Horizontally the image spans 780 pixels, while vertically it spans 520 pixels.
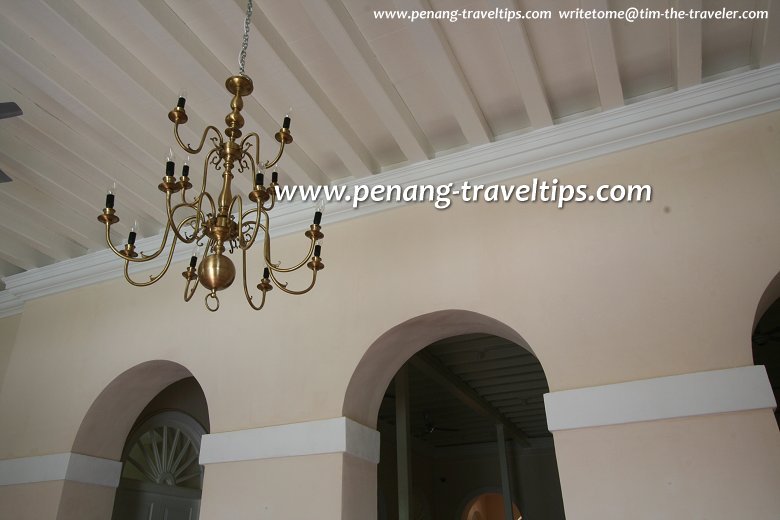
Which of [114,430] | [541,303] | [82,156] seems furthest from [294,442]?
[82,156]

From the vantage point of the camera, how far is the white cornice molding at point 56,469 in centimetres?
527

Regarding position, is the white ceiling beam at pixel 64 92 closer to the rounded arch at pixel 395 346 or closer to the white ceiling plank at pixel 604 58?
the rounded arch at pixel 395 346

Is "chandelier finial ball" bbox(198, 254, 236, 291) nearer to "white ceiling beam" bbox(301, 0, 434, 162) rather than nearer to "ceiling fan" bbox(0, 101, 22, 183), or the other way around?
"white ceiling beam" bbox(301, 0, 434, 162)

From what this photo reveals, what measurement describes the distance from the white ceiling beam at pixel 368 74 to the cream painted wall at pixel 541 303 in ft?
1.78

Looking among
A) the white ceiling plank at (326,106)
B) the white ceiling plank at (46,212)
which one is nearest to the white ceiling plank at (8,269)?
the white ceiling plank at (46,212)

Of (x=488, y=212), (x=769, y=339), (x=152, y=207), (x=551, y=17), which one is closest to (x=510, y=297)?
(x=488, y=212)

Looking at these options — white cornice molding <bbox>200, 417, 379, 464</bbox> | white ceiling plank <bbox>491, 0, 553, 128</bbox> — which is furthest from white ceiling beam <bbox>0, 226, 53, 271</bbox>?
white ceiling plank <bbox>491, 0, 553, 128</bbox>

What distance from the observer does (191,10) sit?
356 cm

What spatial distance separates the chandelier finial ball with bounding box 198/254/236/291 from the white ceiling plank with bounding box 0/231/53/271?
3.94 m

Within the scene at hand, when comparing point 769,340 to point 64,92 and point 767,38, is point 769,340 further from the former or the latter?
point 64,92

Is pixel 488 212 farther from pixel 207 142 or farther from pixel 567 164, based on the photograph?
pixel 207 142

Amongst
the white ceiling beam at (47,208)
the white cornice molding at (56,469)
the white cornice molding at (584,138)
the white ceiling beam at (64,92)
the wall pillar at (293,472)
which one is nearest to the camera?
the white ceiling beam at (64,92)

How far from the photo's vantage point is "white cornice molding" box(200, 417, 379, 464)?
430 centimetres

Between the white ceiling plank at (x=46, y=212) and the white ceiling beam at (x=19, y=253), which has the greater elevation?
the white ceiling beam at (x=19, y=253)
